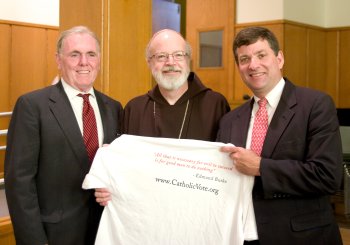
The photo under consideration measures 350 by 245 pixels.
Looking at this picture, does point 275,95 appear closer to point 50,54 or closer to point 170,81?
point 170,81

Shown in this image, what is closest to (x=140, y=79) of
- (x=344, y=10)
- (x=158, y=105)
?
(x=158, y=105)

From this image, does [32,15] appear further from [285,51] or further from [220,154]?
[220,154]

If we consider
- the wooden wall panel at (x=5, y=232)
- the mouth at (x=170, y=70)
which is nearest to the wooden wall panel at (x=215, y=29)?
the wooden wall panel at (x=5, y=232)

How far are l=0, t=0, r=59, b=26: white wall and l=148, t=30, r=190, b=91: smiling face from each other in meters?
5.72

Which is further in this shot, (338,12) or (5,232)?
(338,12)

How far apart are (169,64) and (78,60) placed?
19.2 inches

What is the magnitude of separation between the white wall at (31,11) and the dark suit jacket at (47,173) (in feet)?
19.0

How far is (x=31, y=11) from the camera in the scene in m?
7.97

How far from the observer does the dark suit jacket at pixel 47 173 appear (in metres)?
2.28

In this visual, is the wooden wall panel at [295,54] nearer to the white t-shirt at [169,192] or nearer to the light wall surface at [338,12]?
the light wall surface at [338,12]

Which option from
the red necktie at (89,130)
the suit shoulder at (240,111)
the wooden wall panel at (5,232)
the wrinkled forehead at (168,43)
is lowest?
the wooden wall panel at (5,232)

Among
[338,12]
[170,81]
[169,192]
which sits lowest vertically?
[169,192]

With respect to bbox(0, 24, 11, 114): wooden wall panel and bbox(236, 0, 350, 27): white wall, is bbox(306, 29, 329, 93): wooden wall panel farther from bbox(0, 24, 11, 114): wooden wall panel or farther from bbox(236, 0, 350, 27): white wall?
bbox(0, 24, 11, 114): wooden wall panel

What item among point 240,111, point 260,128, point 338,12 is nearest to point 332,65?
point 338,12
